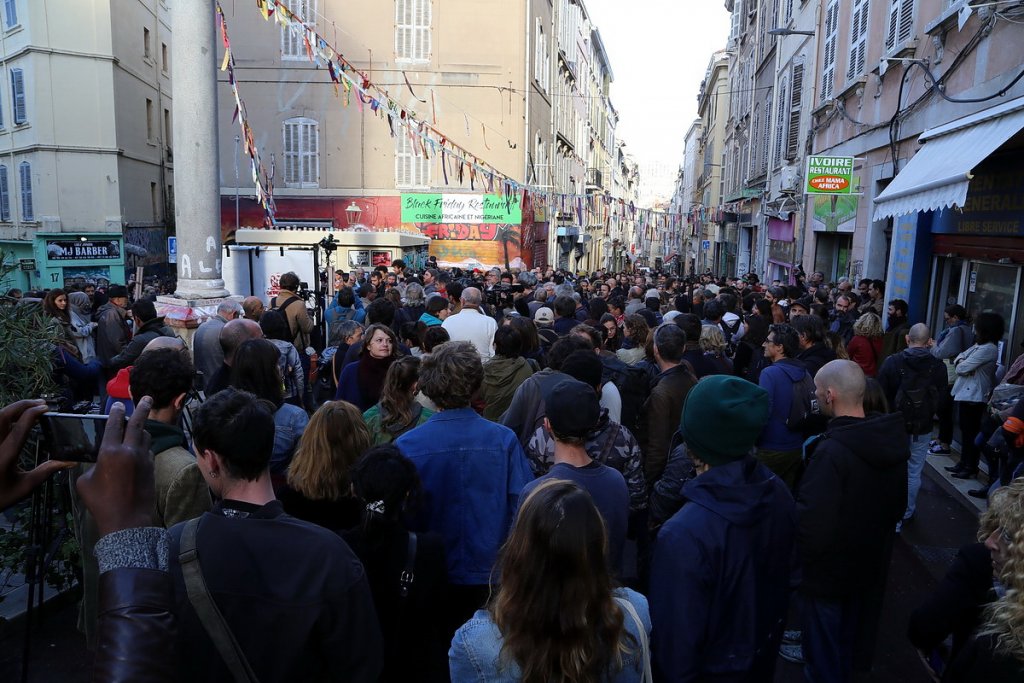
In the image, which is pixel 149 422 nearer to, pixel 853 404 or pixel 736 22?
pixel 853 404

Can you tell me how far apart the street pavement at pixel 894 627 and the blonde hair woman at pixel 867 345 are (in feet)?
4.73

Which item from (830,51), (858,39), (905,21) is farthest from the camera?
(830,51)

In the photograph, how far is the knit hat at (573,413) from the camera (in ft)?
9.48

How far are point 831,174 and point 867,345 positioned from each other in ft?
23.2

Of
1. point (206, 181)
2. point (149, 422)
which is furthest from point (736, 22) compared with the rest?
point (149, 422)

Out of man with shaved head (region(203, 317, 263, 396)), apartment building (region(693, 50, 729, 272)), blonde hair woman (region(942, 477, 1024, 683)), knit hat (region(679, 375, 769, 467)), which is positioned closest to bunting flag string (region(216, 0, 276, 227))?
man with shaved head (region(203, 317, 263, 396))

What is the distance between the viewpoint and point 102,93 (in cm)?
2364

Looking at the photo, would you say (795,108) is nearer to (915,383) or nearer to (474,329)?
(915,383)

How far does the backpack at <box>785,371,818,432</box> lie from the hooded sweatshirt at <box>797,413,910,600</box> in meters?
1.29

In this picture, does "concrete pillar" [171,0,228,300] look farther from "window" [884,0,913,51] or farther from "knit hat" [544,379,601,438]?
"window" [884,0,913,51]

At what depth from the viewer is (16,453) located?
1.58 meters

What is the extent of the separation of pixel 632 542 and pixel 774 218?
19.2 metres

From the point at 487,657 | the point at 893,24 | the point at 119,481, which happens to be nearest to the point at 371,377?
the point at 487,657

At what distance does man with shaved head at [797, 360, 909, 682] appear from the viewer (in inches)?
132
